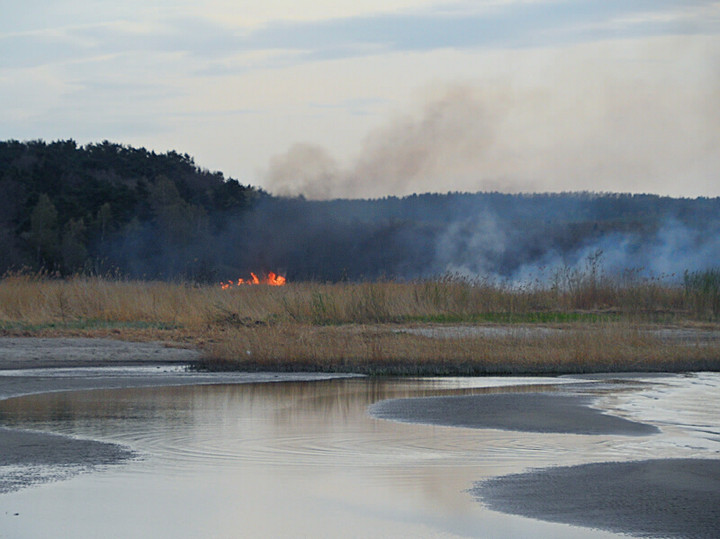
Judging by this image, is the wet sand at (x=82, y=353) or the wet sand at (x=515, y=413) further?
the wet sand at (x=82, y=353)

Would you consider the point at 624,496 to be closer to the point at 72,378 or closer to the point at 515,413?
the point at 515,413

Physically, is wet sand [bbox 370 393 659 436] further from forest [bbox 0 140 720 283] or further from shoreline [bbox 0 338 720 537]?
forest [bbox 0 140 720 283]

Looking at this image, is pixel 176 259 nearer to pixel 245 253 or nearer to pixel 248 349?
pixel 245 253

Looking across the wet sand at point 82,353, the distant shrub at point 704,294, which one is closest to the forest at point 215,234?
the distant shrub at point 704,294

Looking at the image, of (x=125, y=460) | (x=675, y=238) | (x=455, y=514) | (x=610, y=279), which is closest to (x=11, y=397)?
(x=125, y=460)

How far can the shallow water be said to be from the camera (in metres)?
7.33

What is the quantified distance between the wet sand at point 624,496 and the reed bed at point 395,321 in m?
10.5

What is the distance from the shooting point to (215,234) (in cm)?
5994

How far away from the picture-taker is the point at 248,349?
68.1ft

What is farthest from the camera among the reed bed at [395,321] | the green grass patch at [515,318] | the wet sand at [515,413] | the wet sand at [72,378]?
the green grass patch at [515,318]

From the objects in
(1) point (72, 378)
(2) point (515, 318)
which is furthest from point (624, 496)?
(2) point (515, 318)

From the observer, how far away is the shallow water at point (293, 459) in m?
7.33

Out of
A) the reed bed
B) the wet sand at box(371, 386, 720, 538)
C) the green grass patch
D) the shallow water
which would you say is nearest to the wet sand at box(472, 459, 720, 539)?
the wet sand at box(371, 386, 720, 538)

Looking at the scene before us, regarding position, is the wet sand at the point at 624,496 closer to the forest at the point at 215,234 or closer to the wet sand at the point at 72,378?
the wet sand at the point at 72,378
